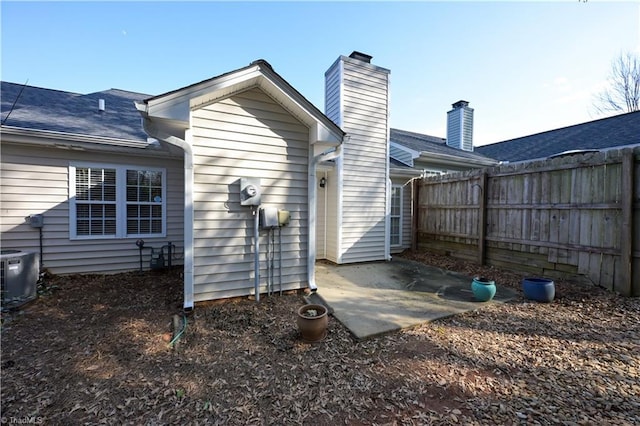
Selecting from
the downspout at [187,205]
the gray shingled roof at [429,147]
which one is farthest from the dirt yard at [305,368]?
the gray shingled roof at [429,147]

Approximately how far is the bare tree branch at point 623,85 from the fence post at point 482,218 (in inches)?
740

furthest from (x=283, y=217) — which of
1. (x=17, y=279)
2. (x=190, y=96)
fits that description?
(x=17, y=279)

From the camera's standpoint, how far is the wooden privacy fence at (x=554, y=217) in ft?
13.8

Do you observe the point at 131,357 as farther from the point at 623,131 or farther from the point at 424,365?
the point at 623,131

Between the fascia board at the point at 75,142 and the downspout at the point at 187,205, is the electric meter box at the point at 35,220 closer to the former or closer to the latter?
the fascia board at the point at 75,142

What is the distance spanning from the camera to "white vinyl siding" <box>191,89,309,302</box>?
3.98m

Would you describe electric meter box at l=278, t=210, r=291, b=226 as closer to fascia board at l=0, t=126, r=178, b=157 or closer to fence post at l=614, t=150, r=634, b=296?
fascia board at l=0, t=126, r=178, b=157

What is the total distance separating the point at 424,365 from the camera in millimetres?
2697

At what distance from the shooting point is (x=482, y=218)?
6492mm

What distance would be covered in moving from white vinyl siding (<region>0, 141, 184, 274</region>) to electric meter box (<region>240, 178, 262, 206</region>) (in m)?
3.09

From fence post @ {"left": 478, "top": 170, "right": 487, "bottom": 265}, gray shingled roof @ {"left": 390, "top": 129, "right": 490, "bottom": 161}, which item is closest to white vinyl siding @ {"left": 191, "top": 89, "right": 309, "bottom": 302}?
fence post @ {"left": 478, "top": 170, "right": 487, "bottom": 265}


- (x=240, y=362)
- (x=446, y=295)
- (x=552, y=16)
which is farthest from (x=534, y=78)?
(x=240, y=362)

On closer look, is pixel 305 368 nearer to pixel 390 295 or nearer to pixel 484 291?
pixel 390 295

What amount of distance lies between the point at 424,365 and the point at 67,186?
22.7ft
